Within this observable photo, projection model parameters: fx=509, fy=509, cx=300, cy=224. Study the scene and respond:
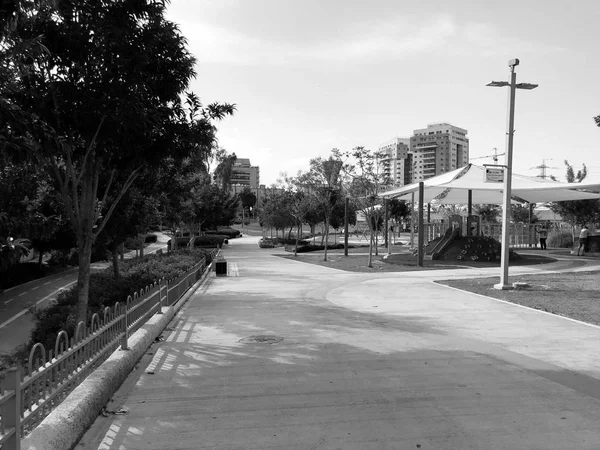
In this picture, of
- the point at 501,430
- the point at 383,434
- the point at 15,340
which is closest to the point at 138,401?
the point at 383,434

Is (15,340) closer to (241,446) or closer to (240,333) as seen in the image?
(240,333)

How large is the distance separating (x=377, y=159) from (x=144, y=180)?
1584cm

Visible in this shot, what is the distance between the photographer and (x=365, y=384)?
577cm

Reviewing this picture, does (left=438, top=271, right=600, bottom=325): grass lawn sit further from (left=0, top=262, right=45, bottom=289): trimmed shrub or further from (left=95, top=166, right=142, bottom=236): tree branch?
(left=0, top=262, right=45, bottom=289): trimmed shrub

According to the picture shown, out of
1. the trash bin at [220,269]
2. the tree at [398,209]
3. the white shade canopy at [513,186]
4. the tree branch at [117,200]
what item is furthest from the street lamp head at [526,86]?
the tree at [398,209]

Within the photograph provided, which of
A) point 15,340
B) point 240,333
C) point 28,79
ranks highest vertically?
point 28,79

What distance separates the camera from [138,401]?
5266 millimetres

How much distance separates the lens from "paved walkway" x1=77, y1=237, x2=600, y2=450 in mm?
4355

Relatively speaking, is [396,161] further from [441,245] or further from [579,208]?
[441,245]

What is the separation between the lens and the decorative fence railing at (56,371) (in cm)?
329

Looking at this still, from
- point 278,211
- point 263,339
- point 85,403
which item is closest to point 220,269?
point 263,339

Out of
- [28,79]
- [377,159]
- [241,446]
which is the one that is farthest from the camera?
[377,159]

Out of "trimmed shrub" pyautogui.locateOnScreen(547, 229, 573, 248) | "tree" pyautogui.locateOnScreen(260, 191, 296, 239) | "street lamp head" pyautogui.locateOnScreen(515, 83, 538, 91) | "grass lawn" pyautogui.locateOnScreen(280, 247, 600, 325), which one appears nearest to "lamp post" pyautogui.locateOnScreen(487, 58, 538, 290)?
"street lamp head" pyautogui.locateOnScreen(515, 83, 538, 91)

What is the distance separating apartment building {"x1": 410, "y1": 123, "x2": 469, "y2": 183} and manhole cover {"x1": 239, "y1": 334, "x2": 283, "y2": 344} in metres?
99.2
